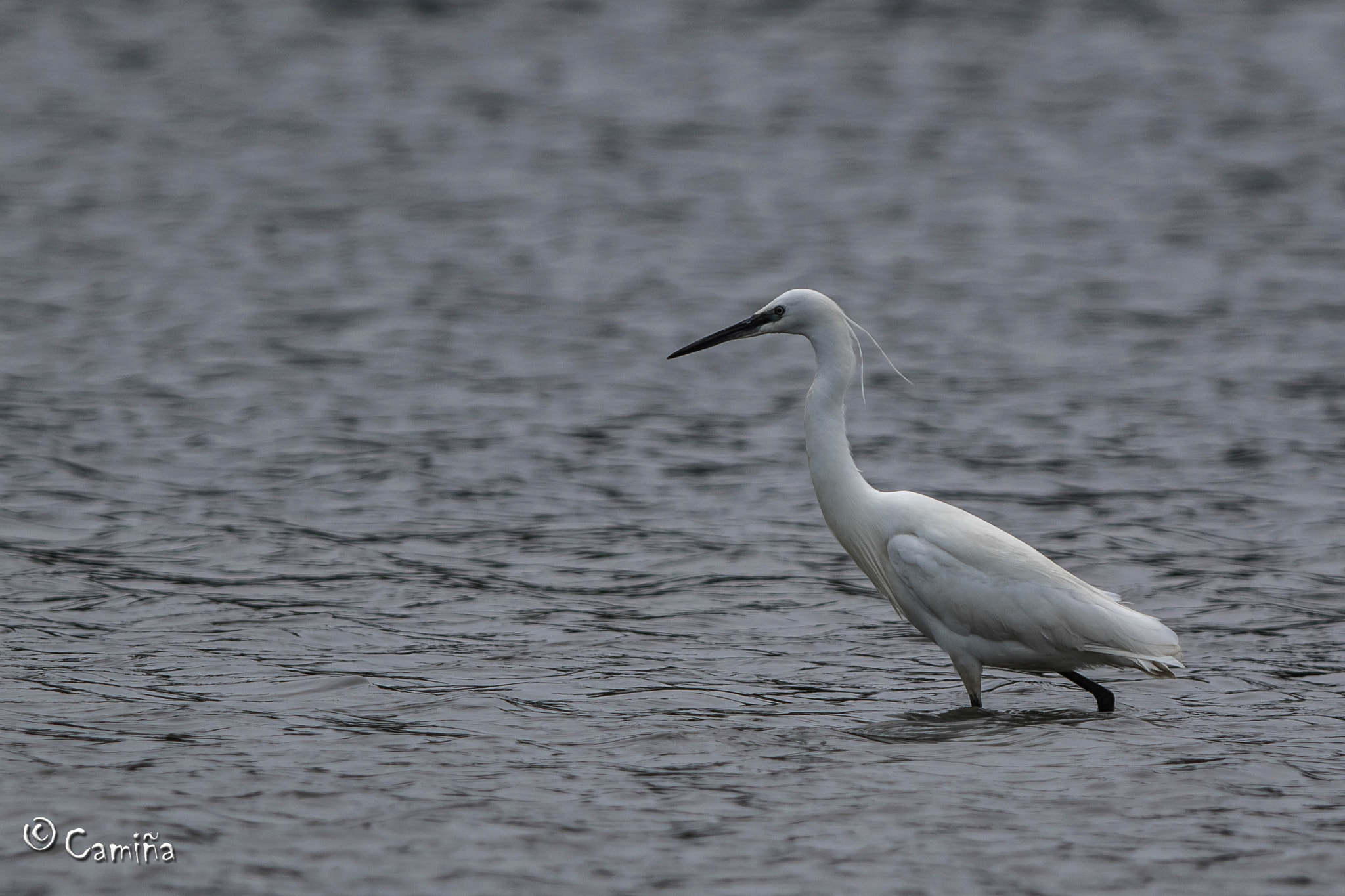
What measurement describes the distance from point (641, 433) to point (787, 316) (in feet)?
19.0

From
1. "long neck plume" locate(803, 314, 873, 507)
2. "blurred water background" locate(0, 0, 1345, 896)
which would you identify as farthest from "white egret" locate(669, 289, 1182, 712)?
"blurred water background" locate(0, 0, 1345, 896)

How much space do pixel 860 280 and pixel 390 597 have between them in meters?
10.2

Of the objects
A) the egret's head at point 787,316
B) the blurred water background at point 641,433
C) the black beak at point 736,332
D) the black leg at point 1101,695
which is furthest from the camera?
the black beak at point 736,332

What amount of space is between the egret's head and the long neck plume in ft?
0.19

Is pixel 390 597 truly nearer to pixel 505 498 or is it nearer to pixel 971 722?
pixel 505 498

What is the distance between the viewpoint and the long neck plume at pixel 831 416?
790cm

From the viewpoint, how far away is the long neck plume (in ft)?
25.9

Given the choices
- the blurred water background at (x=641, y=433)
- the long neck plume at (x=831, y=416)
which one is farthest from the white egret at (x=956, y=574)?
the blurred water background at (x=641, y=433)

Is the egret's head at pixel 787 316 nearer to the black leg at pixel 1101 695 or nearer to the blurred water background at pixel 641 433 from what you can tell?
the blurred water background at pixel 641 433

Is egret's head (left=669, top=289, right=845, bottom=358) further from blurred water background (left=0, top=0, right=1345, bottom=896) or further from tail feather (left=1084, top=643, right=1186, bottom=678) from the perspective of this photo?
tail feather (left=1084, top=643, right=1186, bottom=678)

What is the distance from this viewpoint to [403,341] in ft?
53.6

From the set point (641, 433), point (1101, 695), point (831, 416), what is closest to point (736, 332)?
point (831, 416)

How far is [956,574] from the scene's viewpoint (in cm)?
777

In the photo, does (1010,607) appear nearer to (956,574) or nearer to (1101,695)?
(956,574)
